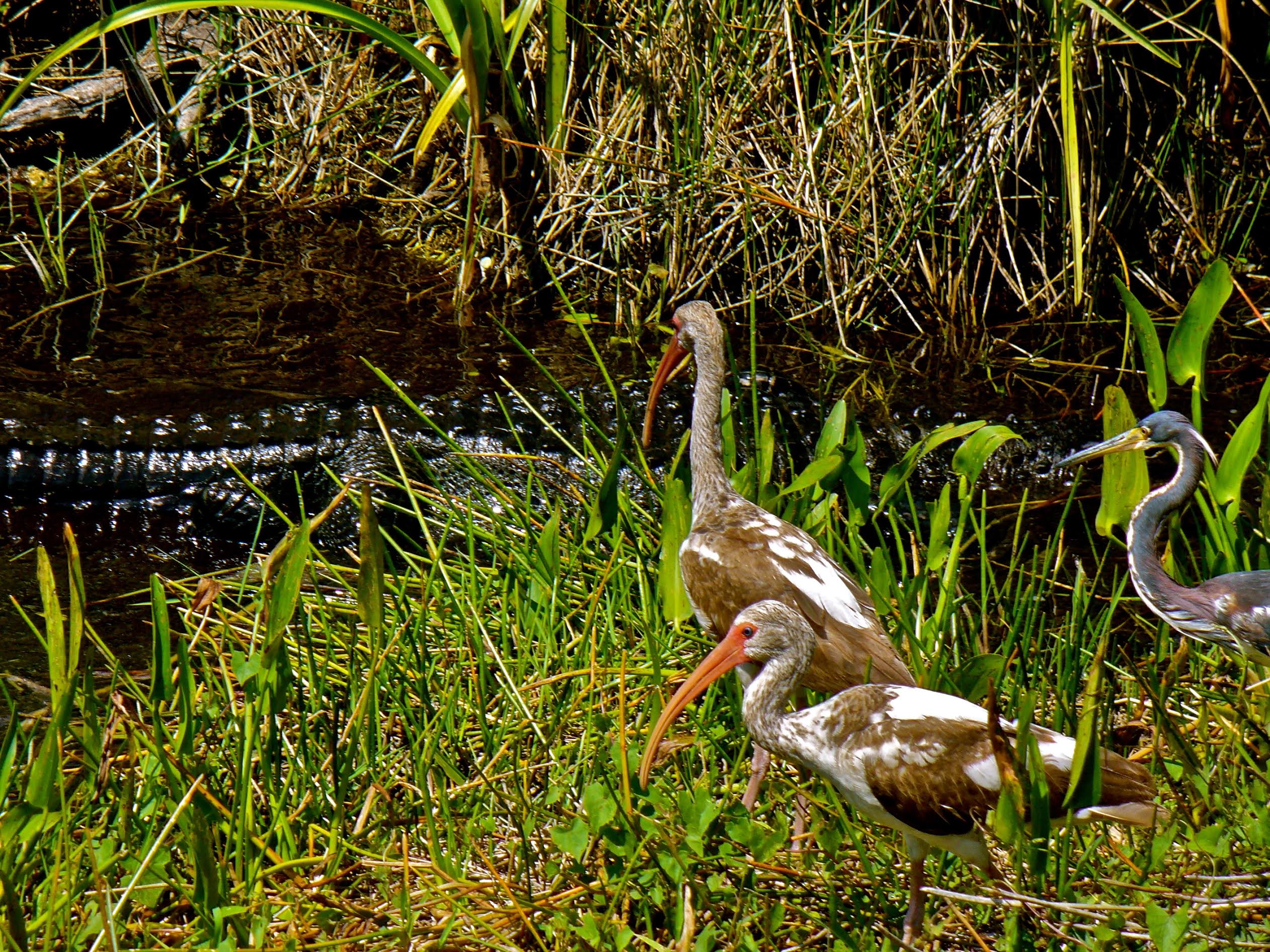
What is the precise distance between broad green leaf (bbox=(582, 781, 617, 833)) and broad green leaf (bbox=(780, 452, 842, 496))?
110cm

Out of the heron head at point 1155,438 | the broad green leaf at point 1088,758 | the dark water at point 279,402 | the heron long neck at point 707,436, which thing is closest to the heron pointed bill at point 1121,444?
the heron head at point 1155,438

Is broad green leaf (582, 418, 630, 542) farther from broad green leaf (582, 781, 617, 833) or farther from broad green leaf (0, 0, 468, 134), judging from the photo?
broad green leaf (0, 0, 468, 134)

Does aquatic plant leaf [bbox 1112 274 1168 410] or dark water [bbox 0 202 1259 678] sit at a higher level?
aquatic plant leaf [bbox 1112 274 1168 410]

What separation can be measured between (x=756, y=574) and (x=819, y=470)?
32cm

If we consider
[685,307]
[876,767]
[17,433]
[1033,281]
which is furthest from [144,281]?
[876,767]

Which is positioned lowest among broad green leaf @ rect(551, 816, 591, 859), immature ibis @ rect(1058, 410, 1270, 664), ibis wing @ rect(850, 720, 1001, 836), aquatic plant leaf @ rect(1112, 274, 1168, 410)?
broad green leaf @ rect(551, 816, 591, 859)

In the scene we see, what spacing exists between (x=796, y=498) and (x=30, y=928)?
214 centimetres

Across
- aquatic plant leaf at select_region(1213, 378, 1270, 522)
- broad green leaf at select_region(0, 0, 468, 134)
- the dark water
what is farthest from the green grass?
broad green leaf at select_region(0, 0, 468, 134)

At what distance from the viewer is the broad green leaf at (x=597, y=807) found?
2.40 m

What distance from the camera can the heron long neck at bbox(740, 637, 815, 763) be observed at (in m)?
2.54

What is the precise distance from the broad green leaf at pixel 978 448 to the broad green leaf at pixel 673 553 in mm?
685

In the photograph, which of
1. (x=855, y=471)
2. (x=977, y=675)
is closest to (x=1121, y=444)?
(x=855, y=471)

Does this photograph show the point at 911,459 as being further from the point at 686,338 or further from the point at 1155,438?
the point at 686,338

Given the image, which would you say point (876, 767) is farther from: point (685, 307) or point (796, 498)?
point (685, 307)
